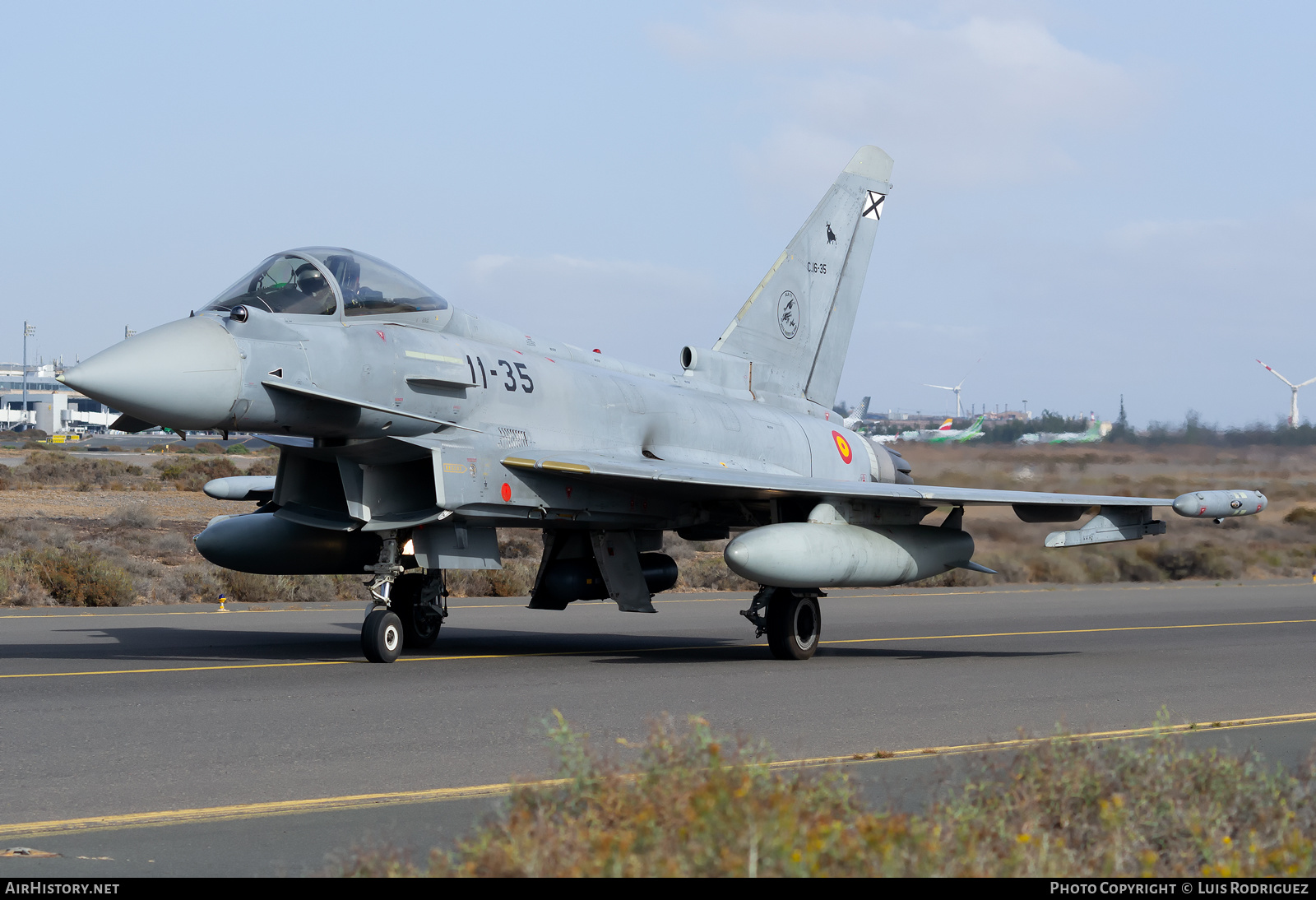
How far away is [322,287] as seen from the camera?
12.5m

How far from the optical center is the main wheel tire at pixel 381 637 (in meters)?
12.9

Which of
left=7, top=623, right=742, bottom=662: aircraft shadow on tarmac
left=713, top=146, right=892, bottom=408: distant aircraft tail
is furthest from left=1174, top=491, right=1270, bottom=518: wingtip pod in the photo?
left=713, top=146, right=892, bottom=408: distant aircraft tail

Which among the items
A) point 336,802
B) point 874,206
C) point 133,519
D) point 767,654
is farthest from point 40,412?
point 336,802

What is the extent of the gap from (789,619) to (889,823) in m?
10.3

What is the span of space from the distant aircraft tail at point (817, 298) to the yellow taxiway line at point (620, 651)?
12.3 feet

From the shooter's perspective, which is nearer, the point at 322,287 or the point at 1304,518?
the point at 322,287

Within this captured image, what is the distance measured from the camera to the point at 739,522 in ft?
53.8

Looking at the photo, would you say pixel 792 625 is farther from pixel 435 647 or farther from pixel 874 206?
pixel 874 206

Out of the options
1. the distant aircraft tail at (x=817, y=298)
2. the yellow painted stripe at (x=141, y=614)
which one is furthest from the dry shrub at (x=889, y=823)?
the yellow painted stripe at (x=141, y=614)

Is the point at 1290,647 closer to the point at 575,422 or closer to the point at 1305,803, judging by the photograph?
the point at 575,422

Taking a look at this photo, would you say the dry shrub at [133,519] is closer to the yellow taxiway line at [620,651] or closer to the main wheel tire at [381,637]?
the yellow taxiway line at [620,651]

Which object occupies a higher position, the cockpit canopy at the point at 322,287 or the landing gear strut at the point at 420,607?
the cockpit canopy at the point at 322,287

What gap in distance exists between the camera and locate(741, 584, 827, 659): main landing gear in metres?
14.5
